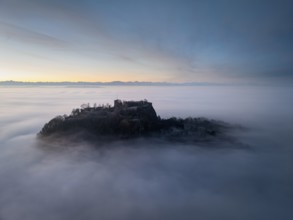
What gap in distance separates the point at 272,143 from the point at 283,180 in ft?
57.9

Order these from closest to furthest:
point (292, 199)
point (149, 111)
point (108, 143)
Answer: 1. point (292, 199)
2. point (108, 143)
3. point (149, 111)

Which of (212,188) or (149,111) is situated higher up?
(149,111)

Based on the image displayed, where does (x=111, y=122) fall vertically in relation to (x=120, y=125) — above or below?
above

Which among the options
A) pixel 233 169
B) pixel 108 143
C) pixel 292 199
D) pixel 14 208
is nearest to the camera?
pixel 14 208

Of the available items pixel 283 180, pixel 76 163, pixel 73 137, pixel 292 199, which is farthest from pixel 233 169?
pixel 73 137

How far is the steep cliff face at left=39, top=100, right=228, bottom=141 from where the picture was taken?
34.2 meters

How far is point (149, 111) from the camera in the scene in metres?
36.0

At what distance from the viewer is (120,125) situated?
3444 cm

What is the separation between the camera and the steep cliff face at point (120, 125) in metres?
34.2

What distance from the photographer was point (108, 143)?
33.0 metres

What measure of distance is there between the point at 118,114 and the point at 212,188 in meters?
16.9

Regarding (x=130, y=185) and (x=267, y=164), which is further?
(x=267, y=164)

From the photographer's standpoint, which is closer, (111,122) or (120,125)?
(111,122)

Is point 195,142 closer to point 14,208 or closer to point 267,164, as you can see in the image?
point 267,164
